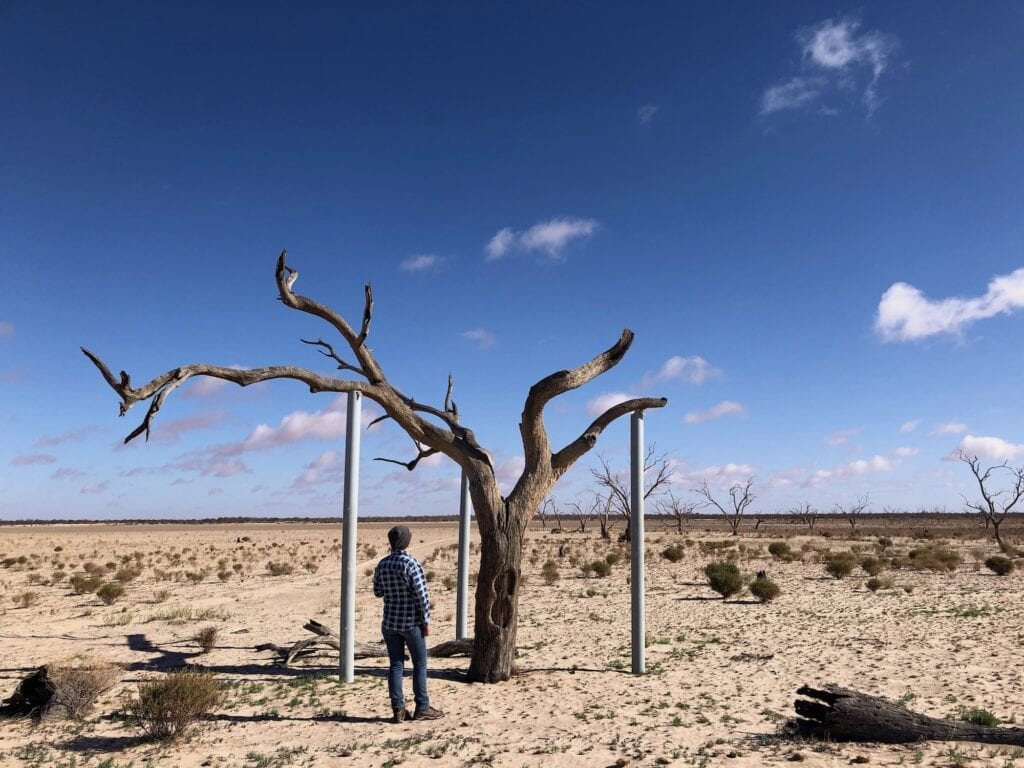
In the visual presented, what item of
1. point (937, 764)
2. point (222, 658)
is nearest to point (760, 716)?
point (937, 764)

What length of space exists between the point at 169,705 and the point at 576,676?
4.74m

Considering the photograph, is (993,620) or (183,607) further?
(183,607)

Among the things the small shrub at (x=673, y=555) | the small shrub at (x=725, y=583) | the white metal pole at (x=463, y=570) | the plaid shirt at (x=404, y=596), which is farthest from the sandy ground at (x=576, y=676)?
the small shrub at (x=673, y=555)

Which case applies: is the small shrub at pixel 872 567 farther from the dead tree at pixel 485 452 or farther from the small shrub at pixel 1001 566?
the dead tree at pixel 485 452

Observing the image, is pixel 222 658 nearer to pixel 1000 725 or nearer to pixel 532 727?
pixel 532 727

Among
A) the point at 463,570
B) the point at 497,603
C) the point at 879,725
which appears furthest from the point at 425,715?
the point at 879,725

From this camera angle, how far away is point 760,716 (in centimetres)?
737

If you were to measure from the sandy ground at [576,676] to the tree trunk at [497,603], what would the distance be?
323 mm

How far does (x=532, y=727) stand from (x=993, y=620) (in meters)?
9.69

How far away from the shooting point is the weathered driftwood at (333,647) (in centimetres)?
1034

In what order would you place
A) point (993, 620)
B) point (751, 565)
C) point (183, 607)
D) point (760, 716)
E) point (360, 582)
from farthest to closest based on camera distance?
point (751, 565) < point (360, 582) < point (183, 607) < point (993, 620) < point (760, 716)

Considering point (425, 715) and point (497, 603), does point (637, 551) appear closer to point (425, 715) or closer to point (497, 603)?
point (497, 603)

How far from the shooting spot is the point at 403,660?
7133 mm

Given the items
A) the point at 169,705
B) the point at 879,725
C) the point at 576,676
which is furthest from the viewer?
the point at 576,676
